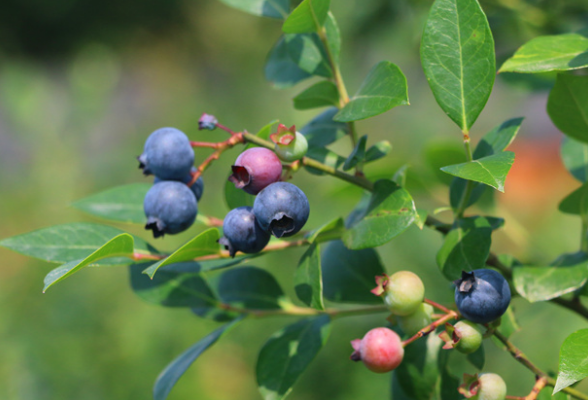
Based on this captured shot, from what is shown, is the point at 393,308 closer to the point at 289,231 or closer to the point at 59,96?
the point at 289,231

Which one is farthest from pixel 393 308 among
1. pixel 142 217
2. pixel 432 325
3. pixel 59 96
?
pixel 59 96

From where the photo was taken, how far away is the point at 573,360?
0.63 m

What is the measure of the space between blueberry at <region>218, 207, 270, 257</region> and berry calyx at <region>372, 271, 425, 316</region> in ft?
0.61

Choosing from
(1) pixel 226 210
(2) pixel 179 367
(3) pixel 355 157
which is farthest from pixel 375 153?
(1) pixel 226 210

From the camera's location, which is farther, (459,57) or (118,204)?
(118,204)

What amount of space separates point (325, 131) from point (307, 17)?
202mm

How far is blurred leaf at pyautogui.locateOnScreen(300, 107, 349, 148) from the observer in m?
0.98

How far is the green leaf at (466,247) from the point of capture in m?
0.77

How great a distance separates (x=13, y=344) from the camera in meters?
2.89

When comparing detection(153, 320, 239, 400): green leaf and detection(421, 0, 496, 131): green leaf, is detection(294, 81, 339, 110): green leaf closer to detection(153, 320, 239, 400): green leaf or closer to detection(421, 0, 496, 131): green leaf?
detection(421, 0, 496, 131): green leaf

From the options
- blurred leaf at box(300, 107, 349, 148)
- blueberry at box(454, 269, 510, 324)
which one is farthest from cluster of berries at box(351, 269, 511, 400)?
blurred leaf at box(300, 107, 349, 148)

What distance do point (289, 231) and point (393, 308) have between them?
6.7 inches

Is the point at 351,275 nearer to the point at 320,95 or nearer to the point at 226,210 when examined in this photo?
the point at 320,95

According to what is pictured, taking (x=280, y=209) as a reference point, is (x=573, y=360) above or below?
below
